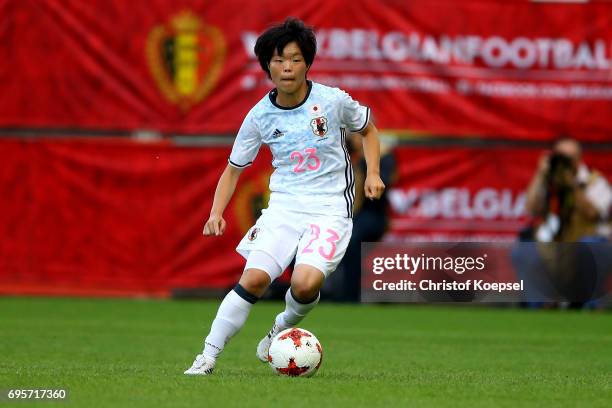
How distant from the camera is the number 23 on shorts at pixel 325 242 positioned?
8359mm

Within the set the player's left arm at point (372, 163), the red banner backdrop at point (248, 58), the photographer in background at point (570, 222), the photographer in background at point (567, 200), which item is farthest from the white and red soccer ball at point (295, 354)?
the red banner backdrop at point (248, 58)

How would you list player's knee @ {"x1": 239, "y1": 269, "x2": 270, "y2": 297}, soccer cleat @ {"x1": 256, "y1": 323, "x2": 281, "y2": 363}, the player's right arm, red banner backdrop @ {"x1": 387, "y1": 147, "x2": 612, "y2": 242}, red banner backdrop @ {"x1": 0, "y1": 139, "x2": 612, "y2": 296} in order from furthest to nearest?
red banner backdrop @ {"x1": 387, "y1": 147, "x2": 612, "y2": 242}
red banner backdrop @ {"x1": 0, "y1": 139, "x2": 612, "y2": 296}
soccer cleat @ {"x1": 256, "y1": 323, "x2": 281, "y2": 363}
the player's right arm
player's knee @ {"x1": 239, "y1": 269, "x2": 270, "y2": 297}

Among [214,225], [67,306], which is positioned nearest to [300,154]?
[214,225]

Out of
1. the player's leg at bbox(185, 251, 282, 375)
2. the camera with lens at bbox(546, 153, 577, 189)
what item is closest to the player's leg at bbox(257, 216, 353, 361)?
the player's leg at bbox(185, 251, 282, 375)

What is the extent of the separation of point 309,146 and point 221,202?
66 centimetres

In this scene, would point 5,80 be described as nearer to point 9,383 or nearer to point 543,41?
point 543,41

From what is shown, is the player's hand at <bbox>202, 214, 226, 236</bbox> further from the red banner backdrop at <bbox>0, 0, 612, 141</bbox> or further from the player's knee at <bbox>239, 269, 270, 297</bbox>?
the red banner backdrop at <bbox>0, 0, 612, 141</bbox>

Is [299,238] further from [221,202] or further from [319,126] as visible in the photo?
[319,126]

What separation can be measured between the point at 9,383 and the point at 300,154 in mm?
Result: 2231

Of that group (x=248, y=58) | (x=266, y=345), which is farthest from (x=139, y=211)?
(x=266, y=345)

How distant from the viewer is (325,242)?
8.40 m

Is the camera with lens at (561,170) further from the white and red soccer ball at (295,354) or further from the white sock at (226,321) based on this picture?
the white sock at (226,321)

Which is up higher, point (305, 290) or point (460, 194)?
point (305, 290)

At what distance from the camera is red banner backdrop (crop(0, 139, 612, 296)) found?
1689cm
